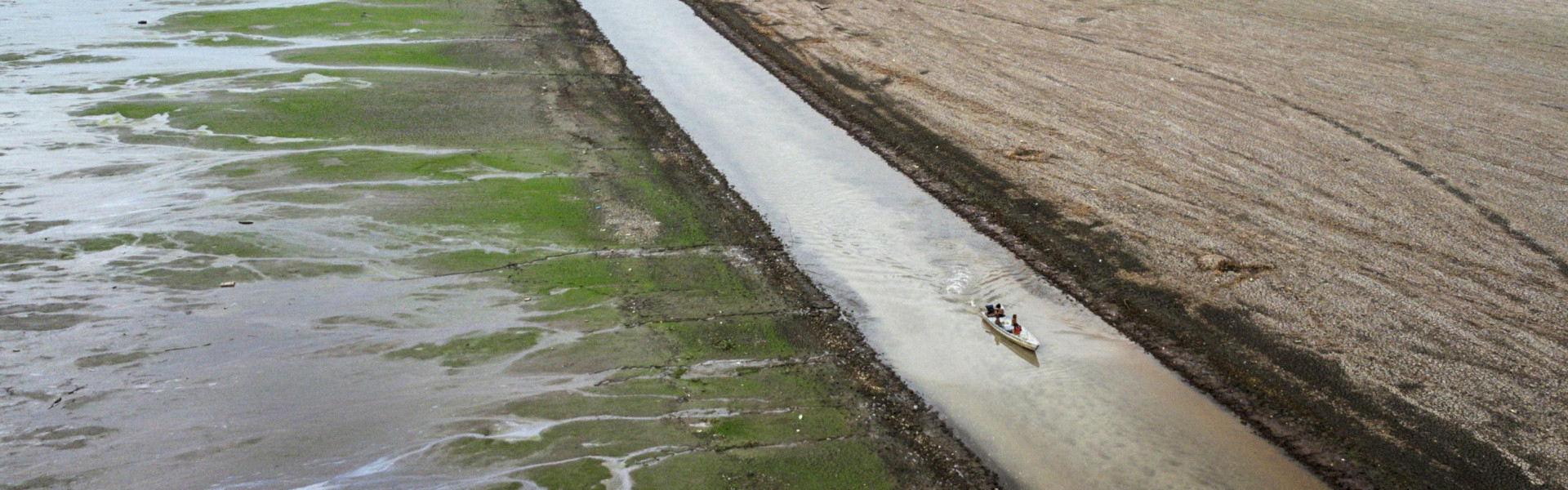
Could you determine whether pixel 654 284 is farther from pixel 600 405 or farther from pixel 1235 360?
pixel 1235 360

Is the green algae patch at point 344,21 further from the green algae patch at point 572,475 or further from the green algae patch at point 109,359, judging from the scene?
the green algae patch at point 572,475

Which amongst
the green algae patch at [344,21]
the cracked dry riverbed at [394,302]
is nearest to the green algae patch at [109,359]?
the cracked dry riverbed at [394,302]

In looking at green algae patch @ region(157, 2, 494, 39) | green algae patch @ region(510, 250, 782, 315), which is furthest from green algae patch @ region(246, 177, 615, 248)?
green algae patch @ region(157, 2, 494, 39)

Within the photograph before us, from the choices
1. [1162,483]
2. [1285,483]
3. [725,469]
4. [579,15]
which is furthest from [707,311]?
[579,15]

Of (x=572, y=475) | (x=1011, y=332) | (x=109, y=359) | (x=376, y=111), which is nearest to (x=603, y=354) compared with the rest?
(x=572, y=475)

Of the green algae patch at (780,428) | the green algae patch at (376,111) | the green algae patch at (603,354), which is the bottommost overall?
the green algae patch at (780,428)

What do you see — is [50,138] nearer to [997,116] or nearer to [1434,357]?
[997,116]
